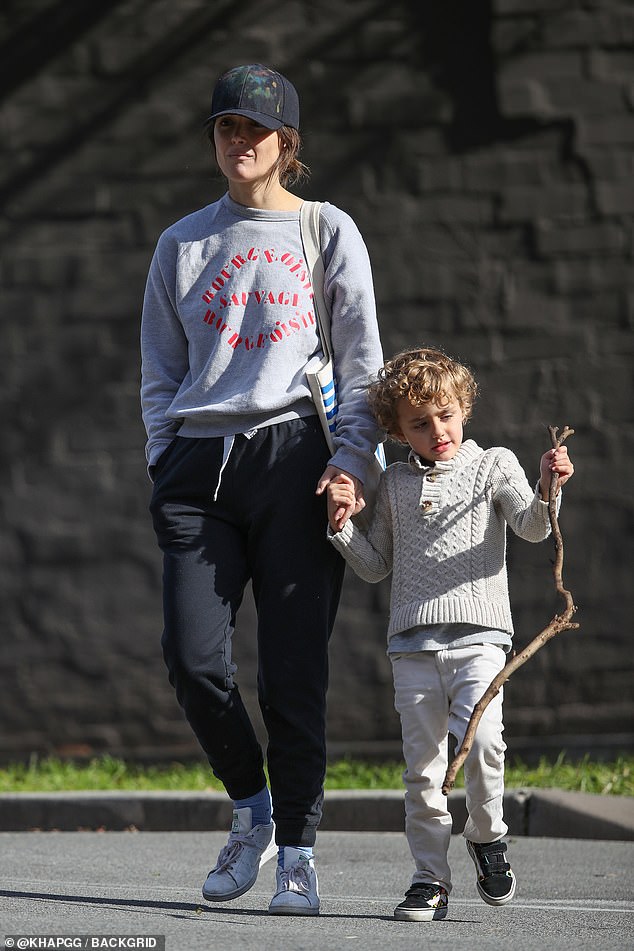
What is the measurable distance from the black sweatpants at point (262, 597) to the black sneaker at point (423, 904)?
29cm

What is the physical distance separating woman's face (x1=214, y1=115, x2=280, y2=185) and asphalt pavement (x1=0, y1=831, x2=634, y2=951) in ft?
6.03

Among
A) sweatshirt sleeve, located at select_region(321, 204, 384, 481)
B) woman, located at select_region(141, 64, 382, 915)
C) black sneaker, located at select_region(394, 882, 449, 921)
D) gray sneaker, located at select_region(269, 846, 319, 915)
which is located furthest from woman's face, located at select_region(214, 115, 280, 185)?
black sneaker, located at select_region(394, 882, 449, 921)

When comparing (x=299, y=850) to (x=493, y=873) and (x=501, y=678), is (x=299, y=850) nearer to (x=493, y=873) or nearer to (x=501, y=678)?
(x=493, y=873)

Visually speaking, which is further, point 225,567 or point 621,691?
point 621,691

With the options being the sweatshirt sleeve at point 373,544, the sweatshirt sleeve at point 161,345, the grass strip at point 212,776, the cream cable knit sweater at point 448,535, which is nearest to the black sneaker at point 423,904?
the cream cable knit sweater at point 448,535

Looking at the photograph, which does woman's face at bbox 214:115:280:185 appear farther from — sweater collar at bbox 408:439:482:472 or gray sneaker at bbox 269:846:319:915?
gray sneaker at bbox 269:846:319:915

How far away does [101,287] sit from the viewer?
6684mm

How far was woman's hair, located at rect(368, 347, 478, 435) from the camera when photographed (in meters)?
3.35

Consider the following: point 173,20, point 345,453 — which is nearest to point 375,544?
point 345,453

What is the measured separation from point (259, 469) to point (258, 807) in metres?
0.87

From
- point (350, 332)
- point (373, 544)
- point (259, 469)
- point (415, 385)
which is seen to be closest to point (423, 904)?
point (373, 544)

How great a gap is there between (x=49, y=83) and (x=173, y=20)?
2.32 feet

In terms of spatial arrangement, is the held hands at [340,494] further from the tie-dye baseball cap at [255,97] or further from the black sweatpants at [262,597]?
the tie-dye baseball cap at [255,97]

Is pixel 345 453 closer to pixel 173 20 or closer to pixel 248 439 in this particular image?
pixel 248 439
